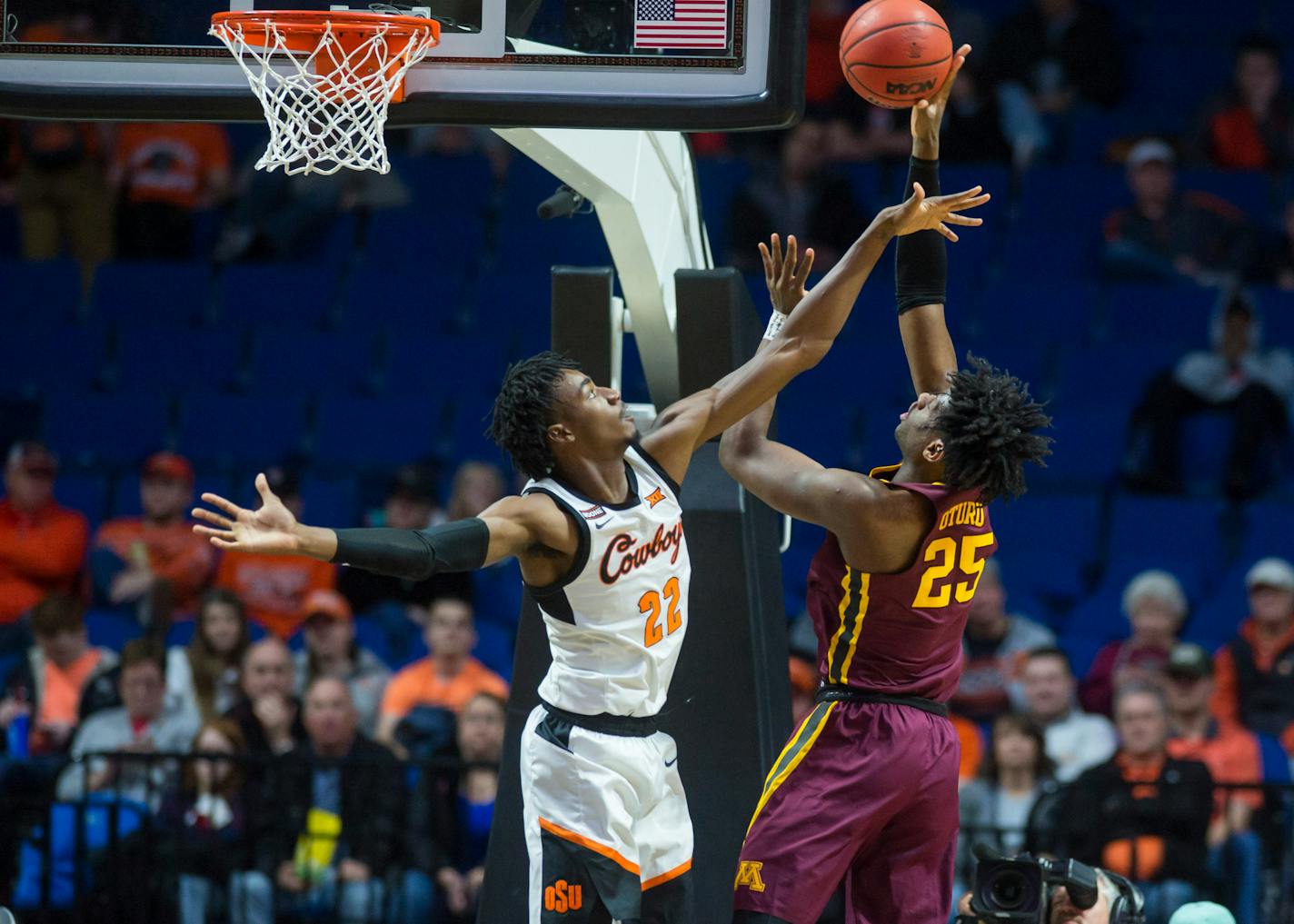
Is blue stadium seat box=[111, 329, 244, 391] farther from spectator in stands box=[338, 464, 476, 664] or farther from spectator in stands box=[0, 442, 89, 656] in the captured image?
spectator in stands box=[338, 464, 476, 664]

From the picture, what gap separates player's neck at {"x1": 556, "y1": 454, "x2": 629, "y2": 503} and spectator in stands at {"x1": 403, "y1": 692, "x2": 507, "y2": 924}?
8.20ft

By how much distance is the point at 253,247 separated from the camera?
11.8 metres

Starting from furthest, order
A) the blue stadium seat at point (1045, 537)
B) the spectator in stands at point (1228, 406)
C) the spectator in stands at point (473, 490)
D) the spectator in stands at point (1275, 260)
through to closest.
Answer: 1. the spectator in stands at point (1275, 260)
2. the spectator in stands at point (1228, 406)
3. the blue stadium seat at point (1045, 537)
4. the spectator in stands at point (473, 490)

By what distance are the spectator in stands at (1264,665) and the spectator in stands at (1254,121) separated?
3.73 meters

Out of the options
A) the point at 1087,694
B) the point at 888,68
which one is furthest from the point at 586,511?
the point at 1087,694

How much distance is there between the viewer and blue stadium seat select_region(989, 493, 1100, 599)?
956 cm

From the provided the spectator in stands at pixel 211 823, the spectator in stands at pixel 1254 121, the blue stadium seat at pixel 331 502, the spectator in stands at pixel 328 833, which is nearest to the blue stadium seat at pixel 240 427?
the blue stadium seat at pixel 331 502

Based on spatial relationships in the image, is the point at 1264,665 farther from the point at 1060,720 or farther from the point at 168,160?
the point at 168,160

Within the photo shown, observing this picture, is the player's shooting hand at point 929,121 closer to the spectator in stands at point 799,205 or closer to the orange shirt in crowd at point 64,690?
the orange shirt in crowd at point 64,690

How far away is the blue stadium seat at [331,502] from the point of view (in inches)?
395

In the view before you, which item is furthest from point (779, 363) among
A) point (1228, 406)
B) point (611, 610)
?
point (1228, 406)

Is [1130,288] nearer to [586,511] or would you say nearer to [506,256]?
[506,256]

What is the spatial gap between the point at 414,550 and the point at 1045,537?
5765 millimetres

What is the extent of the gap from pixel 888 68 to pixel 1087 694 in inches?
160
